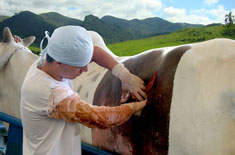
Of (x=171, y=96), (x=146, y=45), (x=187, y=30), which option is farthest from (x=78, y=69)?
(x=187, y=30)

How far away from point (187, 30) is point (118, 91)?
28.8 ft

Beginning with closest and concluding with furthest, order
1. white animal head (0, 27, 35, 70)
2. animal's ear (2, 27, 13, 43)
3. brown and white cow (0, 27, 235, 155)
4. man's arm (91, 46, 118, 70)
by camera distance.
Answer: brown and white cow (0, 27, 235, 155) < man's arm (91, 46, 118, 70) < white animal head (0, 27, 35, 70) < animal's ear (2, 27, 13, 43)

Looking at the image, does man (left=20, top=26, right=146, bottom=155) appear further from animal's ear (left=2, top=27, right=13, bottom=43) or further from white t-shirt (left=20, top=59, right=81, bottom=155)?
animal's ear (left=2, top=27, right=13, bottom=43)

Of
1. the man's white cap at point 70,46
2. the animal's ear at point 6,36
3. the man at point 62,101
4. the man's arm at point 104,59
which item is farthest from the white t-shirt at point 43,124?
the animal's ear at point 6,36

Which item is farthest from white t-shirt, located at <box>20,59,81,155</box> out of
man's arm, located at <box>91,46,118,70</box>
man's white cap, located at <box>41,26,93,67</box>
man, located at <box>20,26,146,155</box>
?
man's arm, located at <box>91,46,118,70</box>

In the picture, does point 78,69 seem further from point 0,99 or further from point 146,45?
point 146,45

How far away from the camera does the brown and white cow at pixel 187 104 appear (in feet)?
3.08

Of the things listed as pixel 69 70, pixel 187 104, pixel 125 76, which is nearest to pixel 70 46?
pixel 69 70

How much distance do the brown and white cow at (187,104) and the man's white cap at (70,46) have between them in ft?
1.17

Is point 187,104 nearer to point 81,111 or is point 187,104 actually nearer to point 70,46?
point 81,111

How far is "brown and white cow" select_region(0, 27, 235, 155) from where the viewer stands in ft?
3.08

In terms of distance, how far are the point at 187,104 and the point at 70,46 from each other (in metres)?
0.58

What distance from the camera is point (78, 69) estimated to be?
Answer: 1.12m

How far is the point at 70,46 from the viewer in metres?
1.04
